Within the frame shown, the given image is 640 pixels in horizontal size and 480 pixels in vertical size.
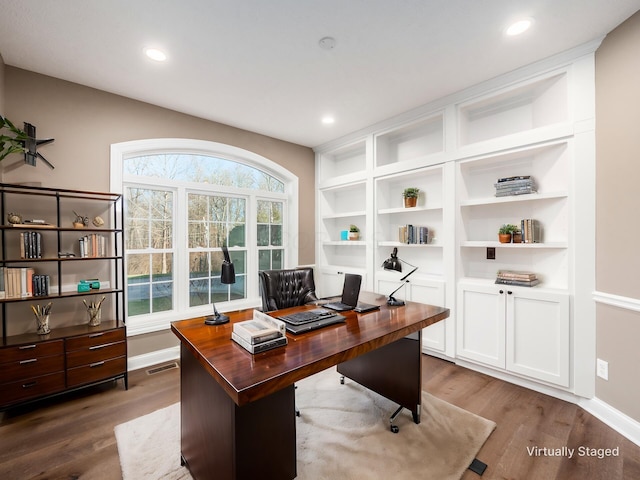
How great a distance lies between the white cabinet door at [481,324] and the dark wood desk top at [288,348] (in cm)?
106

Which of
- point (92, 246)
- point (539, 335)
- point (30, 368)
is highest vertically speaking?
point (92, 246)

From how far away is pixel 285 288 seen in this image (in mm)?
3137

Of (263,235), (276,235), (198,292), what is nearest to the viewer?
(198,292)

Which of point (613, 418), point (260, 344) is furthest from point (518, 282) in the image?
point (260, 344)

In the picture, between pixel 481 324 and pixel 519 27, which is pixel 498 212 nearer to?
pixel 481 324

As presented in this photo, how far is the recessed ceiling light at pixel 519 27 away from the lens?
1987mm

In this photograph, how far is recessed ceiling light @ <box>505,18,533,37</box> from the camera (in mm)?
1987

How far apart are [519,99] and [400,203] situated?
5.52ft

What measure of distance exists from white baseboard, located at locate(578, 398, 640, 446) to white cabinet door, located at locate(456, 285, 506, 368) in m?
0.62

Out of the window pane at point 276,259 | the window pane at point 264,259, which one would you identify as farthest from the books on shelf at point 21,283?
the window pane at point 276,259

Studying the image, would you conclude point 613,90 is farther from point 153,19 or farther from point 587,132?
point 153,19

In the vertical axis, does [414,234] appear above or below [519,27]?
below

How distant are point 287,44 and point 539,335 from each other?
3227 mm

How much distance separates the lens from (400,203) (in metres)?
3.98
